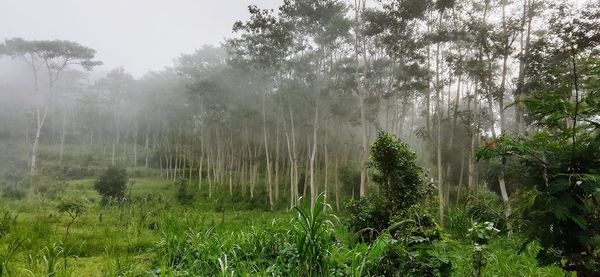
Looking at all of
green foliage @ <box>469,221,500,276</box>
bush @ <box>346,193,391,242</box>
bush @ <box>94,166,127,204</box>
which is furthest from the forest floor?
bush @ <box>94,166,127,204</box>

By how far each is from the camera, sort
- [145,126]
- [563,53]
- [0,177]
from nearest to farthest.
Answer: [563,53] → [0,177] → [145,126]

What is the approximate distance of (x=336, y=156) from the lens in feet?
80.4

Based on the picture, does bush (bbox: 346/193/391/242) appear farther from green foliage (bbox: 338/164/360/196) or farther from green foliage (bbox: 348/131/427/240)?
green foliage (bbox: 338/164/360/196)

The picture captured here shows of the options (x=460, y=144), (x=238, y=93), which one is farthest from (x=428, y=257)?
(x=238, y=93)

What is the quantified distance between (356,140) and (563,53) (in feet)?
67.6

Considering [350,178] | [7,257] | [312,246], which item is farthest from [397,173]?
[350,178]

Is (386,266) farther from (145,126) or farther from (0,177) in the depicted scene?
(145,126)

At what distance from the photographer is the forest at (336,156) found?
2879 mm

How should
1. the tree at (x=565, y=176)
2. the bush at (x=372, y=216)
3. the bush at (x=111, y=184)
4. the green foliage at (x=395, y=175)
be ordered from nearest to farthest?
the tree at (x=565, y=176) → the green foliage at (x=395, y=175) → the bush at (x=372, y=216) → the bush at (x=111, y=184)

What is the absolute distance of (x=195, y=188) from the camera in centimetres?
2908

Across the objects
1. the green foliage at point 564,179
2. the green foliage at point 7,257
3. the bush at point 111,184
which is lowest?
the bush at point 111,184

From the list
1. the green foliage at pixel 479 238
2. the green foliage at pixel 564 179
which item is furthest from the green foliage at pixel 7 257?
the green foliage at pixel 564 179

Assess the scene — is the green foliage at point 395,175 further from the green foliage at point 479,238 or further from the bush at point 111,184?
the bush at point 111,184

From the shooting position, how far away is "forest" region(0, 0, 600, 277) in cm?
288
